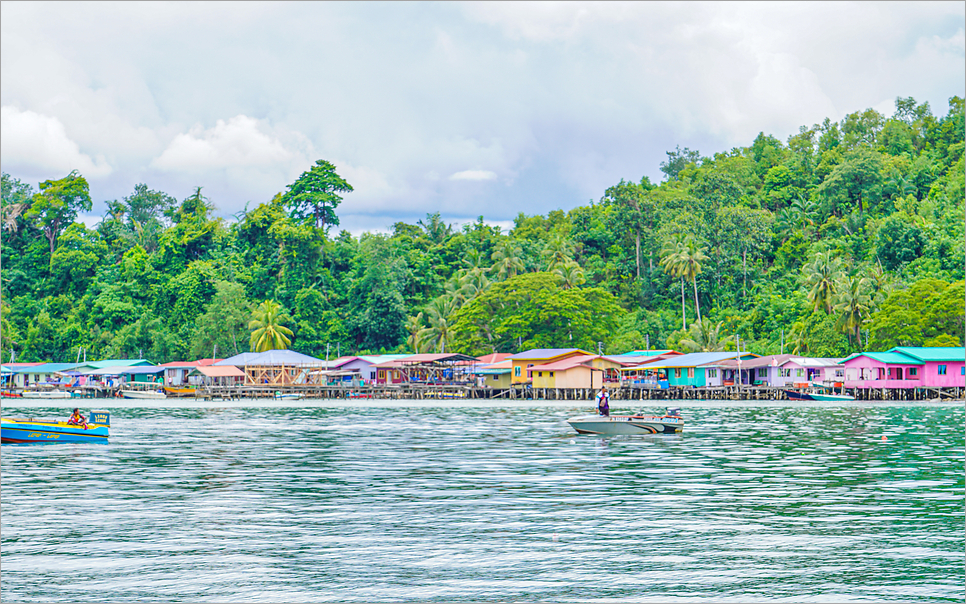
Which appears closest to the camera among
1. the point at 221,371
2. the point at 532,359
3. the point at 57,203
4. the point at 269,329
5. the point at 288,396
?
the point at 532,359

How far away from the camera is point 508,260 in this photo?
11119cm

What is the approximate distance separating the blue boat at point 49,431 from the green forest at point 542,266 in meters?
62.3

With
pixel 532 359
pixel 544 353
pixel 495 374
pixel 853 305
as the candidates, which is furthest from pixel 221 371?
pixel 853 305

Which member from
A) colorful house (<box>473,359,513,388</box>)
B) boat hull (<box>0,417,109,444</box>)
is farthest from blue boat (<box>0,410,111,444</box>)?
colorful house (<box>473,359,513,388</box>)

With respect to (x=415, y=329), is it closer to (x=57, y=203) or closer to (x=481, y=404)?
(x=481, y=404)

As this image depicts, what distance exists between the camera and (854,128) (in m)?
134

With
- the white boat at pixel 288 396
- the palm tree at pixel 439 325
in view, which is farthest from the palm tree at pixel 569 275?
the white boat at pixel 288 396

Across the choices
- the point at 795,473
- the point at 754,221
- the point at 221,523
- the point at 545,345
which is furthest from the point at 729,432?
the point at 754,221

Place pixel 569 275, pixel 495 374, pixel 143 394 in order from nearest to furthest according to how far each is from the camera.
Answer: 1. pixel 143 394
2. pixel 495 374
3. pixel 569 275

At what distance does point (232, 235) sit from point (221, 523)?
111044 millimetres

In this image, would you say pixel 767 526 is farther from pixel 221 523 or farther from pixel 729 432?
pixel 729 432

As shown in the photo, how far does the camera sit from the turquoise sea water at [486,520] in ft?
48.3

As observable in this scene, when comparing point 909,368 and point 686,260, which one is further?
point 686,260

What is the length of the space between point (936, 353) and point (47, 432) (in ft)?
205
